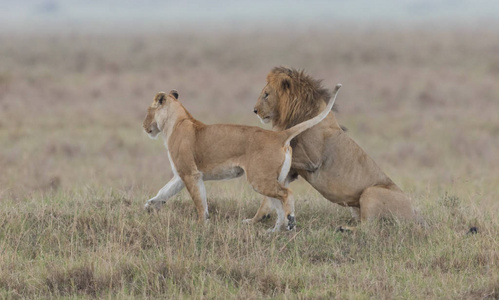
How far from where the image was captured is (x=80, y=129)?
52.9 ft

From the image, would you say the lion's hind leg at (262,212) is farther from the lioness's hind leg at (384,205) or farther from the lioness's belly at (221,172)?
the lioness's hind leg at (384,205)

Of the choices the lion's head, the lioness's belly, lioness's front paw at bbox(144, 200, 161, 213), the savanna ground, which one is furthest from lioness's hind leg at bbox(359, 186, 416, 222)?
lioness's front paw at bbox(144, 200, 161, 213)

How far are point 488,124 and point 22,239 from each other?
13.2 meters

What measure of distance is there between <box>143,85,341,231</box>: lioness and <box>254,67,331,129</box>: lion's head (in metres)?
0.24

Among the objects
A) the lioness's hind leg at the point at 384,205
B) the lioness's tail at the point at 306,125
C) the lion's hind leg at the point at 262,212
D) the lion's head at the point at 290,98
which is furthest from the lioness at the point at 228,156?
the lioness's hind leg at the point at 384,205

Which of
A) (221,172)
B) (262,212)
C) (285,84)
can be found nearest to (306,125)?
(285,84)

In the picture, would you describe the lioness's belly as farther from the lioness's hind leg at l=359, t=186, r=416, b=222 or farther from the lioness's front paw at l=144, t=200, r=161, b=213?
the lioness's hind leg at l=359, t=186, r=416, b=222

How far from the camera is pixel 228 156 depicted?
6.62 m

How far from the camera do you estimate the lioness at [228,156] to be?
21.1 feet

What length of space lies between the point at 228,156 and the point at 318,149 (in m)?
0.99

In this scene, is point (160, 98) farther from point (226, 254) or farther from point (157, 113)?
point (226, 254)

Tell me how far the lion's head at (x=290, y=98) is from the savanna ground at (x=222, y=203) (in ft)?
3.47

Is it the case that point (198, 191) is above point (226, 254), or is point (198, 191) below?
above

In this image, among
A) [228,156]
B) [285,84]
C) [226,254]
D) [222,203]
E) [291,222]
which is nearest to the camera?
[226,254]
